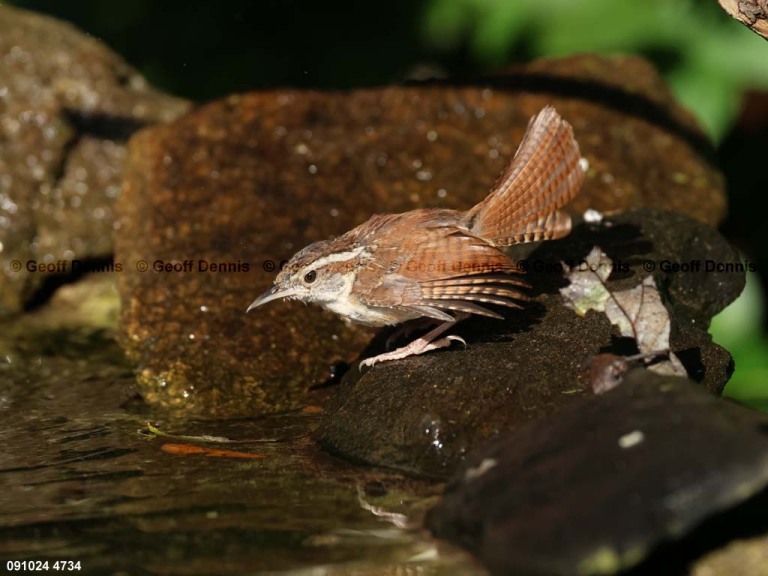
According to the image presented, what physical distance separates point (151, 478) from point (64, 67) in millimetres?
4406

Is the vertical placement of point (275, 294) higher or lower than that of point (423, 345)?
higher

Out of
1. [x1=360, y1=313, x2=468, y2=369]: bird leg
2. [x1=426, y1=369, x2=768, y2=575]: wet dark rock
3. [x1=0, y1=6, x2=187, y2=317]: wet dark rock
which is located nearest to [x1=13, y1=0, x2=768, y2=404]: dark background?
[x1=0, y1=6, x2=187, y2=317]: wet dark rock

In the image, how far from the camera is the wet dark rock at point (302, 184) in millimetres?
4992

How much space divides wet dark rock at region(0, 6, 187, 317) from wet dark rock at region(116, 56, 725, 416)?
0.69 m

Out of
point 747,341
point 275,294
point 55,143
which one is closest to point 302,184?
point 275,294

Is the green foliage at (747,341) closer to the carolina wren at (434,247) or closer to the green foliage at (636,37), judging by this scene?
the carolina wren at (434,247)

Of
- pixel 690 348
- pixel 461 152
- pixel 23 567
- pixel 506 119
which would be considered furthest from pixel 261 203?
pixel 23 567

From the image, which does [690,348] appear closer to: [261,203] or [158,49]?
[261,203]

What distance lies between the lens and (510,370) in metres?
4.02

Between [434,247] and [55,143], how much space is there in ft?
12.7

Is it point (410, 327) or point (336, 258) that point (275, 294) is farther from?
point (410, 327)

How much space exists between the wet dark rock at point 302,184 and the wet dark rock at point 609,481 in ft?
6.27

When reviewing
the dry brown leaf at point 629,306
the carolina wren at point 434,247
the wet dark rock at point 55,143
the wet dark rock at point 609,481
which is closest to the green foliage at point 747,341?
the dry brown leaf at point 629,306

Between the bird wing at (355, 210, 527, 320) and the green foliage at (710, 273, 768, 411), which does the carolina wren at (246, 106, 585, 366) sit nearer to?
the bird wing at (355, 210, 527, 320)
